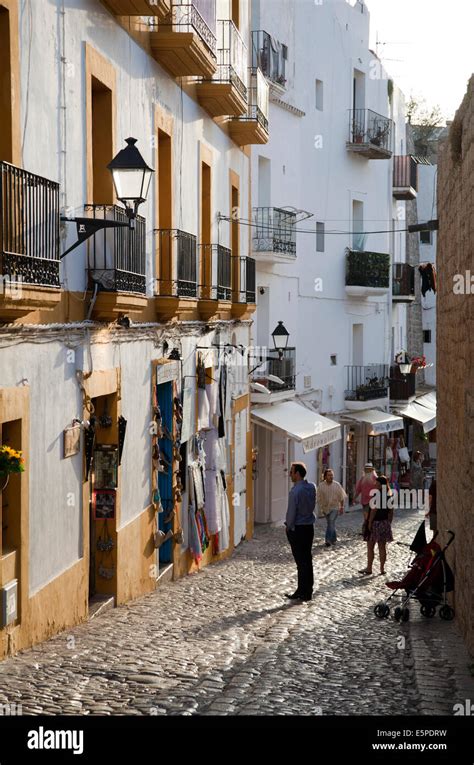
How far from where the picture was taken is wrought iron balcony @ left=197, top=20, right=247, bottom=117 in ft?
54.6

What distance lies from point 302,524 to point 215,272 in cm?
590

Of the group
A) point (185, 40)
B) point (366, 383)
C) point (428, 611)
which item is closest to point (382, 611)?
point (428, 611)

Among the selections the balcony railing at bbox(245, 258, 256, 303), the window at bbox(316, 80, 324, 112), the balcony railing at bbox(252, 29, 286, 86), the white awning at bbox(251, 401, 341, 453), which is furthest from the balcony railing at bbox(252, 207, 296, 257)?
the window at bbox(316, 80, 324, 112)

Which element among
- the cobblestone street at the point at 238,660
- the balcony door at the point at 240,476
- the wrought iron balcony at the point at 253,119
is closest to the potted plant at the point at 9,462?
the cobblestone street at the point at 238,660

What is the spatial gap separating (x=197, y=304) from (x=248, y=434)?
6.27 m

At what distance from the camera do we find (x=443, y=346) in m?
14.2

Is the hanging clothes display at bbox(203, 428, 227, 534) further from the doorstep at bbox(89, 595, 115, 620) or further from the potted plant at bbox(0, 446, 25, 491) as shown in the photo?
the potted plant at bbox(0, 446, 25, 491)

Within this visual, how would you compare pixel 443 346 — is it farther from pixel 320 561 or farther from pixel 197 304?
pixel 320 561

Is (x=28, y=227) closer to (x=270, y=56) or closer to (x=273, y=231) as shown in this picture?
(x=273, y=231)

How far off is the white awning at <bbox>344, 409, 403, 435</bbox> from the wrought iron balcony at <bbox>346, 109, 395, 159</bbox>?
6.78 meters

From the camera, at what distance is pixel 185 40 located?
1352cm

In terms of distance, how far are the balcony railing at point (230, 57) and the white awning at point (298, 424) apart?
716 cm
